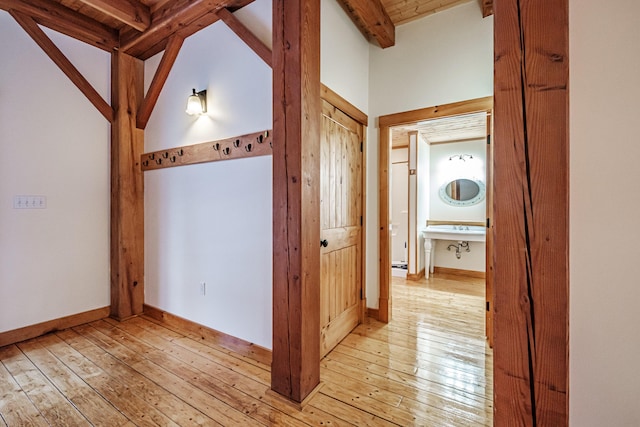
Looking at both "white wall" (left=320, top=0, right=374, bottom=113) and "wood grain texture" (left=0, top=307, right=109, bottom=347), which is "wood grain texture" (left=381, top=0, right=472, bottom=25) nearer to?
"white wall" (left=320, top=0, right=374, bottom=113)

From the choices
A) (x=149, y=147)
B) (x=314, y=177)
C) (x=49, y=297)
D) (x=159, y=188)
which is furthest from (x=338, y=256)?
(x=49, y=297)

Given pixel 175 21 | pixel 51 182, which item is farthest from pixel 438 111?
pixel 51 182

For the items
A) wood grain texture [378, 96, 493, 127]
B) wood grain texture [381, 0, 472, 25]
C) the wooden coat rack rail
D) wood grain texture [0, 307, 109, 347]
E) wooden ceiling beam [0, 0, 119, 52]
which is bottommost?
wood grain texture [0, 307, 109, 347]

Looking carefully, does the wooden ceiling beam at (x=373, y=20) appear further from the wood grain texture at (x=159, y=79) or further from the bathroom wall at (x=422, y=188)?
the bathroom wall at (x=422, y=188)

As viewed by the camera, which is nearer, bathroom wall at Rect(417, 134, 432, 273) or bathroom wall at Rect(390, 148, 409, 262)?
bathroom wall at Rect(417, 134, 432, 273)

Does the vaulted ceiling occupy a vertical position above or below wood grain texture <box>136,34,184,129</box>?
above

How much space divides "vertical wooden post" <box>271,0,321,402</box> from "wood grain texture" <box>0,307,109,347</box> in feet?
7.81

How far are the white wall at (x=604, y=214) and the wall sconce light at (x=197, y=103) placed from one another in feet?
8.05

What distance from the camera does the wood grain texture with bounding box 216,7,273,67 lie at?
1935 mm

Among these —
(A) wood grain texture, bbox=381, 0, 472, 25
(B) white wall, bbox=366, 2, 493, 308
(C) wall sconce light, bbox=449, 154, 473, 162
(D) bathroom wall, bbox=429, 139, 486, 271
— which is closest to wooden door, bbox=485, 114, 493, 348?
(B) white wall, bbox=366, 2, 493, 308

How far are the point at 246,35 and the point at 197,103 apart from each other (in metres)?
0.74

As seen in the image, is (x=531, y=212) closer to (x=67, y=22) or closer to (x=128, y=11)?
(x=128, y=11)

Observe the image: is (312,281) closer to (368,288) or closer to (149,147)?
(368,288)

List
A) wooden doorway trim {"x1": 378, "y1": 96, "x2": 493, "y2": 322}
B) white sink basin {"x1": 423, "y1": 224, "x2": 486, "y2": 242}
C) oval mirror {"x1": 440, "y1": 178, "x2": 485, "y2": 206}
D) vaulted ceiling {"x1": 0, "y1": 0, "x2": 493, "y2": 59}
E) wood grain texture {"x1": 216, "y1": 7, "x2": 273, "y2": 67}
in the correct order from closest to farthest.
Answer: wood grain texture {"x1": 216, "y1": 7, "x2": 273, "y2": 67}
vaulted ceiling {"x1": 0, "y1": 0, "x2": 493, "y2": 59}
wooden doorway trim {"x1": 378, "y1": 96, "x2": 493, "y2": 322}
white sink basin {"x1": 423, "y1": 224, "x2": 486, "y2": 242}
oval mirror {"x1": 440, "y1": 178, "x2": 485, "y2": 206}
